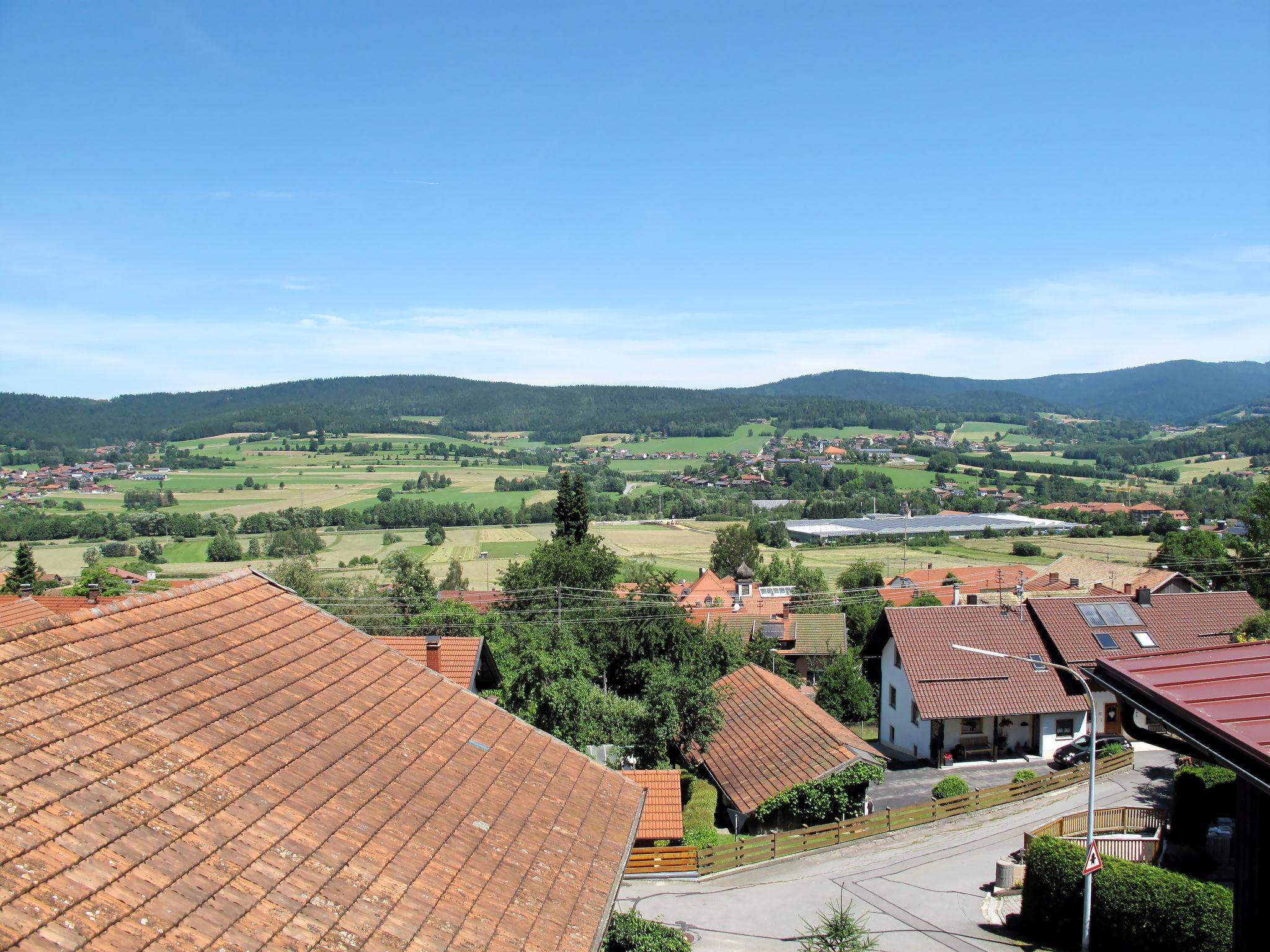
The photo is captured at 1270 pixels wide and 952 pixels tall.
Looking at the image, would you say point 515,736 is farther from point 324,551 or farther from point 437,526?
point 437,526

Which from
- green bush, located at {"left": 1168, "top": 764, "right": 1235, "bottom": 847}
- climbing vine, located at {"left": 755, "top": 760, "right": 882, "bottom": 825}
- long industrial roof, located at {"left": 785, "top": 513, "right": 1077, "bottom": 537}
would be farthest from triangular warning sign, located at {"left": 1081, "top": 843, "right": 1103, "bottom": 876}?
long industrial roof, located at {"left": 785, "top": 513, "right": 1077, "bottom": 537}

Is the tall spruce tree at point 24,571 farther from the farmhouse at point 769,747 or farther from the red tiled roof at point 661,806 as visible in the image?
the red tiled roof at point 661,806

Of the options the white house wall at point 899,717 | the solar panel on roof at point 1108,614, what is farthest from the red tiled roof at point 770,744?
the solar panel on roof at point 1108,614

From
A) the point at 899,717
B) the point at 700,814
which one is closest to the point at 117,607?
the point at 700,814

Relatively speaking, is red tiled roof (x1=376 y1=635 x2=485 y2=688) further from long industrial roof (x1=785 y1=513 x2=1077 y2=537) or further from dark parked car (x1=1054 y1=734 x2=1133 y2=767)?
long industrial roof (x1=785 y1=513 x2=1077 y2=537)

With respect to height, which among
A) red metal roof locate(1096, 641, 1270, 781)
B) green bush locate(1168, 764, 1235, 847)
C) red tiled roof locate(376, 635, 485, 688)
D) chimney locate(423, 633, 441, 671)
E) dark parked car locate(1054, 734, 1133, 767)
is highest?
red metal roof locate(1096, 641, 1270, 781)

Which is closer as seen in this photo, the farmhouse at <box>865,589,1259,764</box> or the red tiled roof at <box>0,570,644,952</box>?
the red tiled roof at <box>0,570,644,952</box>

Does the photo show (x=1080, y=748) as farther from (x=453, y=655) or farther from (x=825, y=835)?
(x=453, y=655)
